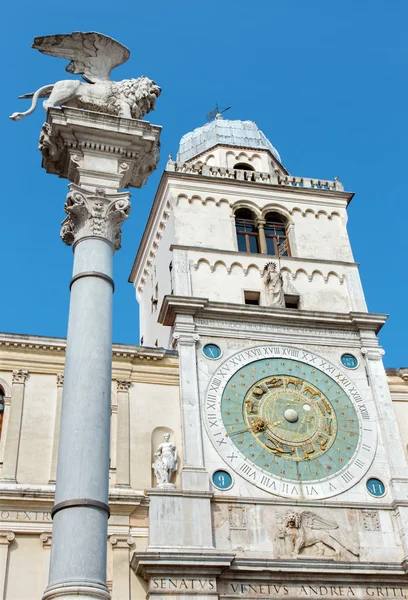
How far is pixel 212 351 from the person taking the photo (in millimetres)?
20984

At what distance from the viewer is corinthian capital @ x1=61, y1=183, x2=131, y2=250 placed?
1002 cm

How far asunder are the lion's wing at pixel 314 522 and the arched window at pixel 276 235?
873cm

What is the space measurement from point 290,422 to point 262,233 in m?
6.92

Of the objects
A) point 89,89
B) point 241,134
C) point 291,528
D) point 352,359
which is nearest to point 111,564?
point 291,528

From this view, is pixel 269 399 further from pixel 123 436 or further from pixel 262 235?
pixel 262 235

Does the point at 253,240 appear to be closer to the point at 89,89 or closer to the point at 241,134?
the point at 241,134

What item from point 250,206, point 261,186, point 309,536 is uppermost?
point 261,186

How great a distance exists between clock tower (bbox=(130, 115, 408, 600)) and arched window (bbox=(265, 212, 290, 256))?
0.15 feet

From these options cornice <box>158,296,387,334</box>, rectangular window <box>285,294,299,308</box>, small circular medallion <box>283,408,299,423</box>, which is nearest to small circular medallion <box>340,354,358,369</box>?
cornice <box>158,296,387,334</box>

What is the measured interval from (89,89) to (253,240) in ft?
46.2

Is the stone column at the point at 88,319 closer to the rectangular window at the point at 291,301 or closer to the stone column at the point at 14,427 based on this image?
the stone column at the point at 14,427

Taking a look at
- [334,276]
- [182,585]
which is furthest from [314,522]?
[334,276]

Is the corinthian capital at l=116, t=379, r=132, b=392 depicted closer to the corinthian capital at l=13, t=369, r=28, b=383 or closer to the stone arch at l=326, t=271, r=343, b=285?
the corinthian capital at l=13, t=369, r=28, b=383

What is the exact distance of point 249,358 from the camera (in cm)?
2109
